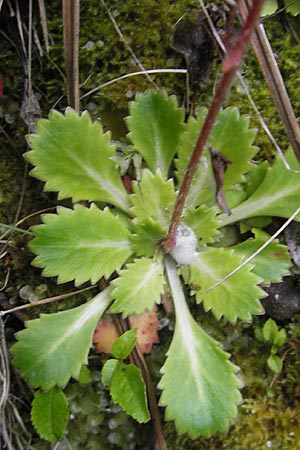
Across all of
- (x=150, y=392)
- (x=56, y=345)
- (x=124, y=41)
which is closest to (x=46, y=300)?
(x=56, y=345)

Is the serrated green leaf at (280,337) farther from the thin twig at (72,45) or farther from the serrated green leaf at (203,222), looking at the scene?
the thin twig at (72,45)

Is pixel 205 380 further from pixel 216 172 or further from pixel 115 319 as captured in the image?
pixel 216 172

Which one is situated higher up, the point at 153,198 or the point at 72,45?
the point at 72,45

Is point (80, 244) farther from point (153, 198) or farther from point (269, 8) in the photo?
point (269, 8)

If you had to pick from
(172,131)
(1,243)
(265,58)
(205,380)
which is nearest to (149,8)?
(172,131)

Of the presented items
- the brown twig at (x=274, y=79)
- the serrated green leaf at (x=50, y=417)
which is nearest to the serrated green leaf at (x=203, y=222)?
the brown twig at (x=274, y=79)

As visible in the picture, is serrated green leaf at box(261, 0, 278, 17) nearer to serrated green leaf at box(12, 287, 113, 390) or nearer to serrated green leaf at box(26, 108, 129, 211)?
serrated green leaf at box(26, 108, 129, 211)

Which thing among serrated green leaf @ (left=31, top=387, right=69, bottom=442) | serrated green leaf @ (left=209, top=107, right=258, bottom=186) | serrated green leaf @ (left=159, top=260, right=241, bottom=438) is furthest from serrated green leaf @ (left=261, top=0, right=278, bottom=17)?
serrated green leaf @ (left=31, top=387, right=69, bottom=442)
